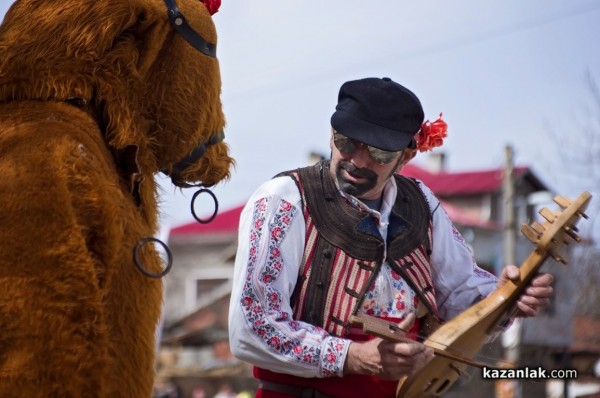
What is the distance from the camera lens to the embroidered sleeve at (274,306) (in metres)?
3.01

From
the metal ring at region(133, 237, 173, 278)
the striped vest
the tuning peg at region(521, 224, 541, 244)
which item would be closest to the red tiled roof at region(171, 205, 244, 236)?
the striped vest

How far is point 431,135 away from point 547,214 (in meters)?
0.53

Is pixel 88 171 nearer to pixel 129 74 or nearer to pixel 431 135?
pixel 129 74

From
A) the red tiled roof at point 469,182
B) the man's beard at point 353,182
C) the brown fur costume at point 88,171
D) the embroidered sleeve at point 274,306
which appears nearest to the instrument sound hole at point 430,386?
the embroidered sleeve at point 274,306

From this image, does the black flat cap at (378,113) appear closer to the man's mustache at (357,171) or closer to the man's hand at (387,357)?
the man's mustache at (357,171)

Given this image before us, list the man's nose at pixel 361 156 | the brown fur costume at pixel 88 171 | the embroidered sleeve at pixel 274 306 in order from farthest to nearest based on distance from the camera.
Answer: the man's nose at pixel 361 156 < the embroidered sleeve at pixel 274 306 < the brown fur costume at pixel 88 171

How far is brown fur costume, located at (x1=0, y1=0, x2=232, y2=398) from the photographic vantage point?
2355 millimetres

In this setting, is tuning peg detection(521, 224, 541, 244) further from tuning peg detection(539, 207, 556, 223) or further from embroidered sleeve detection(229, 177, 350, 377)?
embroidered sleeve detection(229, 177, 350, 377)

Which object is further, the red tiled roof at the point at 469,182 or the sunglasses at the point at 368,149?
the red tiled roof at the point at 469,182

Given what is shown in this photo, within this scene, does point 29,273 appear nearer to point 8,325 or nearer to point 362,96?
point 8,325

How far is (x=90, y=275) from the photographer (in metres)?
2.43

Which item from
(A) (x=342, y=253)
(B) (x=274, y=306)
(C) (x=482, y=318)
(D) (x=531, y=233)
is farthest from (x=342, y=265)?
(D) (x=531, y=233)

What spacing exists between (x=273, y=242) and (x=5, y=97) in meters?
0.93

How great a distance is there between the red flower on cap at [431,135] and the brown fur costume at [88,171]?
792 millimetres
